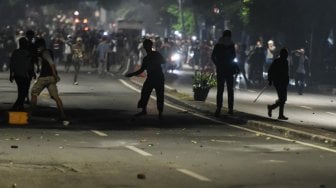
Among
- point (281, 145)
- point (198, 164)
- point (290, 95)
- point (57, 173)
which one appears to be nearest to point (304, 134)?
point (281, 145)

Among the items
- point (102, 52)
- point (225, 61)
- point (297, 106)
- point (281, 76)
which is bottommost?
point (297, 106)

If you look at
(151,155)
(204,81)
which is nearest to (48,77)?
(151,155)

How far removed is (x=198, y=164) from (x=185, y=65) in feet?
170

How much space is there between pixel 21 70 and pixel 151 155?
7.50m

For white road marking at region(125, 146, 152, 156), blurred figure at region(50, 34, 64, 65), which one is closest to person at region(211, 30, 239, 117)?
white road marking at region(125, 146, 152, 156)

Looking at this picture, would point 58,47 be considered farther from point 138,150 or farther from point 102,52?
point 138,150

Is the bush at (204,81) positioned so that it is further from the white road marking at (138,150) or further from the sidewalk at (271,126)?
the white road marking at (138,150)

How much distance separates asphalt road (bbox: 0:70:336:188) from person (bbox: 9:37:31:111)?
2.15ft

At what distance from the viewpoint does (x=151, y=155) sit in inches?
510

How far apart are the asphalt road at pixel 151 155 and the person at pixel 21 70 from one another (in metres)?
0.65

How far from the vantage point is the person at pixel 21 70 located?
19625mm

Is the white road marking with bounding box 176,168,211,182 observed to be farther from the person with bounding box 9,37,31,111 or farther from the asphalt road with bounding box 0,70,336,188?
the person with bounding box 9,37,31,111

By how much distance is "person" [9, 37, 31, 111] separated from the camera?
64.4 ft

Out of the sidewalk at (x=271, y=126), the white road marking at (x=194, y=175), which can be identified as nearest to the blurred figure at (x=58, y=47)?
the sidewalk at (x=271, y=126)
